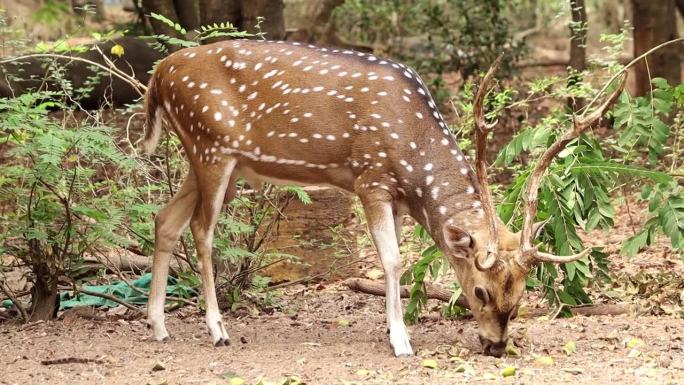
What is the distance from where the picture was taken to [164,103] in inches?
301

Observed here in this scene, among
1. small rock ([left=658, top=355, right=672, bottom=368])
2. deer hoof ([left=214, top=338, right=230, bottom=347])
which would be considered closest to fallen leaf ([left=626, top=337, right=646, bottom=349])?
small rock ([left=658, top=355, right=672, bottom=368])

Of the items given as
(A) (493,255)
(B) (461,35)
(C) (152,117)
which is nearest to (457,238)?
(A) (493,255)

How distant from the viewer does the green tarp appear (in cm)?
854

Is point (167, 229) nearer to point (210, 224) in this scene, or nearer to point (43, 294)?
point (210, 224)

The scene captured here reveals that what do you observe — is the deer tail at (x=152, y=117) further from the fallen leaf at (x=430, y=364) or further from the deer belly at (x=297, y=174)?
the fallen leaf at (x=430, y=364)

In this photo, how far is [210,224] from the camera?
732 cm

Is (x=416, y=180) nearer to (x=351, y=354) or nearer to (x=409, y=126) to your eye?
(x=409, y=126)

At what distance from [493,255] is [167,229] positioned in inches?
94.8

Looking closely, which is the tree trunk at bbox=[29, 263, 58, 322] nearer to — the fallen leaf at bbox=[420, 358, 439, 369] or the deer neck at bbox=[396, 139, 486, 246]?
the deer neck at bbox=[396, 139, 486, 246]

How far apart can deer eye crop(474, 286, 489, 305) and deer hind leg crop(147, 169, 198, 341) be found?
2.21 meters

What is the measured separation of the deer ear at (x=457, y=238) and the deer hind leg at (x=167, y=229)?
1.99 meters

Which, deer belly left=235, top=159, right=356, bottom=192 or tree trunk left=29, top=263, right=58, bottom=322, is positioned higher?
deer belly left=235, top=159, right=356, bottom=192

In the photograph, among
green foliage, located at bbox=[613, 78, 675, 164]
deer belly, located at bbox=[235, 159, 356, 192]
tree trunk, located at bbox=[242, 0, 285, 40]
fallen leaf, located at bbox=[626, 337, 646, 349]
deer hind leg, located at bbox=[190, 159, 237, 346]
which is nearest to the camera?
fallen leaf, located at bbox=[626, 337, 646, 349]

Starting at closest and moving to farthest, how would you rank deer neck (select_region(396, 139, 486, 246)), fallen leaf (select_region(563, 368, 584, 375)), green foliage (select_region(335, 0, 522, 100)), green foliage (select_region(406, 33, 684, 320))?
1. fallen leaf (select_region(563, 368, 584, 375))
2. deer neck (select_region(396, 139, 486, 246))
3. green foliage (select_region(406, 33, 684, 320))
4. green foliage (select_region(335, 0, 522, 100))
